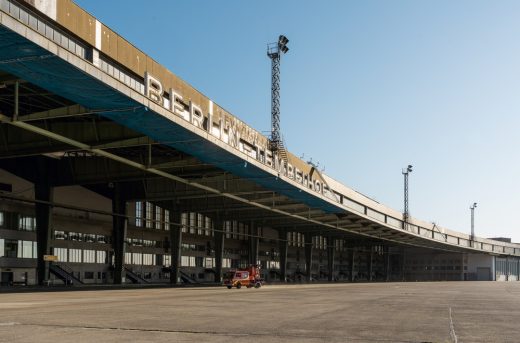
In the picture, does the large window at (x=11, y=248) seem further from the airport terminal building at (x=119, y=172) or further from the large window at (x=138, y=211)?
the large window at (x=138, y=211)

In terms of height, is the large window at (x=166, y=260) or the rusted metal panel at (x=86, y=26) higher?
the rusted metal panel at (x=86, y=26)

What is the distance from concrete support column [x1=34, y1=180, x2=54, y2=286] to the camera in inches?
2480

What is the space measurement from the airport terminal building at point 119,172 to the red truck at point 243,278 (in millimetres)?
8463

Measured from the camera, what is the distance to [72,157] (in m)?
61.1

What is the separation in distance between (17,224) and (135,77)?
34.8 meters

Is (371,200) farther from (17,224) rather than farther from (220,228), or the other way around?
(17,224)

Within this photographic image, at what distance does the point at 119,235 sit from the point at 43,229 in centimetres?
985

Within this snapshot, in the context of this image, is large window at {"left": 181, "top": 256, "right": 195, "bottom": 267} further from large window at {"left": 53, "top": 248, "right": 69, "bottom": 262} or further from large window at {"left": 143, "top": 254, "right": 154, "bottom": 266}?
large window at {"left": 53, "top": 248, "right": 69, "bottom": 262}

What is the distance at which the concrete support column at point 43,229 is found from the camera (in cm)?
6300

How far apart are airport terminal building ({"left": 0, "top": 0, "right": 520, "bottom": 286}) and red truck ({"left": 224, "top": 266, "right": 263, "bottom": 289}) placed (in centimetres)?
846

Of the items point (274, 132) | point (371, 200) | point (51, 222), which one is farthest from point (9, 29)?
point (371, 200)

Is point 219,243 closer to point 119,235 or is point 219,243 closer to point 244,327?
point 119,235

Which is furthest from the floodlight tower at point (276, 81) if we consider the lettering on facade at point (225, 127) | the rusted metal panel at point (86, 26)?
the rusted metal panel at point (86, 26)

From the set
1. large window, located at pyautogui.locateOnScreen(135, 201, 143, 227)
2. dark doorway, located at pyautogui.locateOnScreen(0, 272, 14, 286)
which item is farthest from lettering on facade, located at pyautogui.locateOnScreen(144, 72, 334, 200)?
dark doorway, located at pyautogui.locateOnScreen(0, 272, 14, 286)
